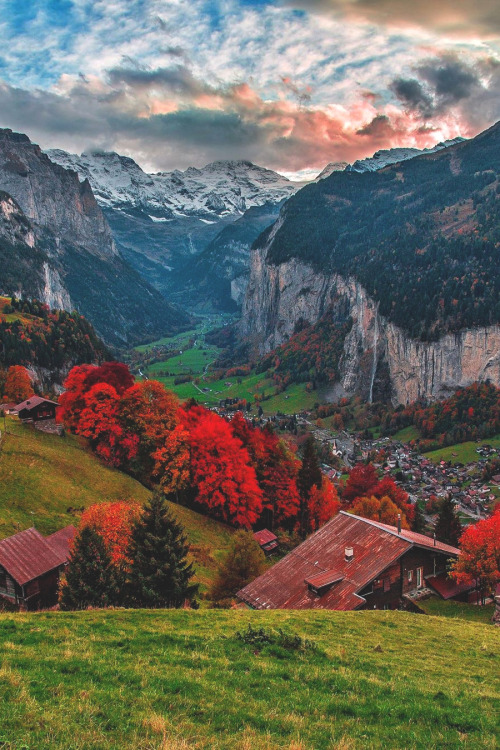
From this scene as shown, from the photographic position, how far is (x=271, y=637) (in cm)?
1791

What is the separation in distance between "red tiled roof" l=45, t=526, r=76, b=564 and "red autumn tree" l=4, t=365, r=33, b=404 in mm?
54482

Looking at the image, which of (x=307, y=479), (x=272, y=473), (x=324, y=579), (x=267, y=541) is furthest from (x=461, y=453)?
(x=324, y=579)

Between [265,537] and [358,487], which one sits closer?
[265,537]

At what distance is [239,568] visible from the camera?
3809cm

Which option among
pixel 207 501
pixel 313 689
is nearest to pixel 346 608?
pixel 313 689

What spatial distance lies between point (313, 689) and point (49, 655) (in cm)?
761

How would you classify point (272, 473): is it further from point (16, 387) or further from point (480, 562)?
point (16, 387)

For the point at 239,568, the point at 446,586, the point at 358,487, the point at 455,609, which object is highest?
the point at 239,568

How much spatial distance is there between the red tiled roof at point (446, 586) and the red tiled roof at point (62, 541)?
24.9 meters

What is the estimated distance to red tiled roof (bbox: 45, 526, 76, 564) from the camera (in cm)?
3423

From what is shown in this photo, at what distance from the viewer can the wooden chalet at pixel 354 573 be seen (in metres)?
31.2

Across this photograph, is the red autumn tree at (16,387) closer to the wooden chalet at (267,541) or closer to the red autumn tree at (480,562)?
the wooden chalet at (267,541)

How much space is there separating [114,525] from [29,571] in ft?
18.3

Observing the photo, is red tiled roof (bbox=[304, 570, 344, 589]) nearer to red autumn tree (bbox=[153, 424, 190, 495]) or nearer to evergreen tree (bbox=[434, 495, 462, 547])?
red autumn tree (bbox=[153, 424, 190, 495])
